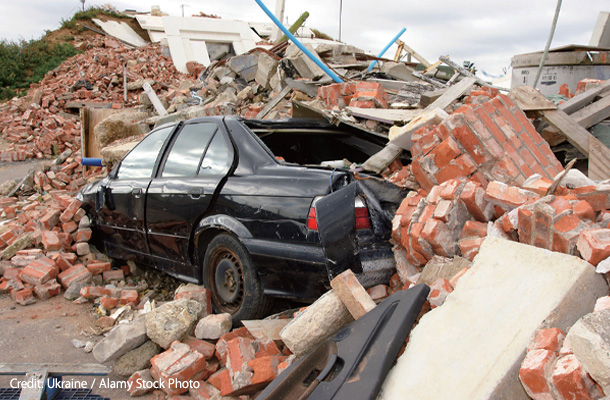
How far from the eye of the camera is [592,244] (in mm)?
2084

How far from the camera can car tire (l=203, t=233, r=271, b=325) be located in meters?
3.30

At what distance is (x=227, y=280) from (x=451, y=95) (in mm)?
2934

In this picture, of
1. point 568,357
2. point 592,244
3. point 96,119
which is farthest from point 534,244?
point 96,119

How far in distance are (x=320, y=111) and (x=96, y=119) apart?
8290 mm

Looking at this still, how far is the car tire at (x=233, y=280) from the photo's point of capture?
3.30 m

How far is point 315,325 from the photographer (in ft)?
8.38

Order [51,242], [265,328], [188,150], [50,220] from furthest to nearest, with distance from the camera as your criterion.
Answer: [50,220], [51,242], [188,150], [265,328]

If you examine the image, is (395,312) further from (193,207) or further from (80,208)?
(80,208)

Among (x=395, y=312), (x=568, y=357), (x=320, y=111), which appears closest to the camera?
(x=568, y=357)

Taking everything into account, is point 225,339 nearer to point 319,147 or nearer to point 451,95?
point 319,147

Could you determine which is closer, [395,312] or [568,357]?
[568,357]

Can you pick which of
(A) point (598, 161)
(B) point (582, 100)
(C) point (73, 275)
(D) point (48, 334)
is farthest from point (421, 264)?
(C) point (73, 275)

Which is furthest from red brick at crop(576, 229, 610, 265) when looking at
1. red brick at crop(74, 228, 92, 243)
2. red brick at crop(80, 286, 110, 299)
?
red brick at crop(74, 228, 92, 243)

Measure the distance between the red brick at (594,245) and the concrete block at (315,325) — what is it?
1.27 m
